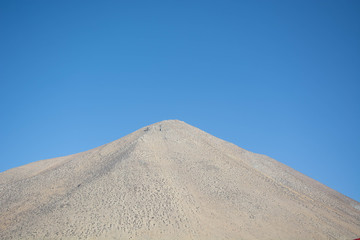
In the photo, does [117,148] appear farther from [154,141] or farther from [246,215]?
[246,215]

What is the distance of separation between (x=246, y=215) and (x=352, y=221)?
59.9 ft

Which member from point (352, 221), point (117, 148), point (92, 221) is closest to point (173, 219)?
point (92, 221)

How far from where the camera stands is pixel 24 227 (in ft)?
116

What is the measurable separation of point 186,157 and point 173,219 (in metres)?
15.1

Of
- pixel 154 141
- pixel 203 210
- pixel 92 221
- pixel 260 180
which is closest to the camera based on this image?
pixel 92 221

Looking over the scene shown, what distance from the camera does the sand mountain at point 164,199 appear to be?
114 ft

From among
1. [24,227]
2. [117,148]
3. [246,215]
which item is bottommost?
[24,227]

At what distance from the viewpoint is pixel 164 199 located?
127 ft

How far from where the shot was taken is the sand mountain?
114 feet

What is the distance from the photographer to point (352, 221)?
45.7m

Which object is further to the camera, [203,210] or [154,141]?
[154,141]

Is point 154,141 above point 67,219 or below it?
above

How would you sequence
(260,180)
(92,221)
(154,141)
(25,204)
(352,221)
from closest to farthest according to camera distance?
(92,221) < (25,204) < (352,221) < (260,180) < (154,141)

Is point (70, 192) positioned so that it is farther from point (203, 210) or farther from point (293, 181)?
point (293, 181)
